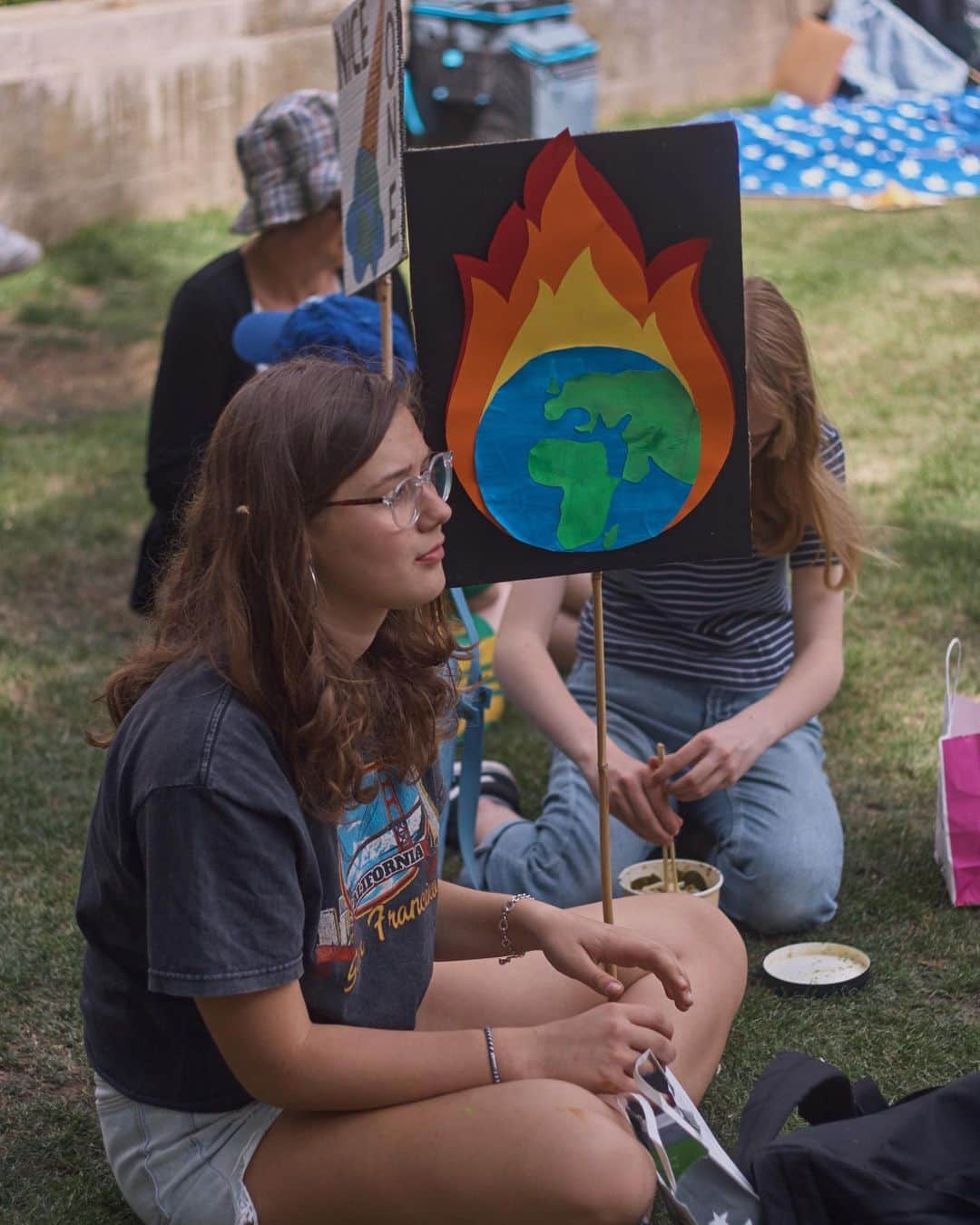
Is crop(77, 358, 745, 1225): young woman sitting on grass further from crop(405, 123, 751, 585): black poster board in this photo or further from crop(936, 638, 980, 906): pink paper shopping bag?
crop(936, 638, 980, 906): pink paper shopping bag

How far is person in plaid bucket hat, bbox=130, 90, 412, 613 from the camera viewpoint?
3604 mm

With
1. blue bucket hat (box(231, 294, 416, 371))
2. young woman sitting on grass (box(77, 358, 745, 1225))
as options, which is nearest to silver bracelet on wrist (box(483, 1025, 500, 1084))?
young woman sitting on grass (box(77, 358, 745, 1225))

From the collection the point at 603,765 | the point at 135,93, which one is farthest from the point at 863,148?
the point at 603,765

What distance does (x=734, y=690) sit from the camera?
292cm

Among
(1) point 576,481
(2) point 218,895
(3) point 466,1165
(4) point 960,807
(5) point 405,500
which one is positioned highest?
(5) point 405,500

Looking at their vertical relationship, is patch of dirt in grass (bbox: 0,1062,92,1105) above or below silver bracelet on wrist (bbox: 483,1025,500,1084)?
below

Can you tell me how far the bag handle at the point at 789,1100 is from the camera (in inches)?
73.2

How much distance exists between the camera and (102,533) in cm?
474

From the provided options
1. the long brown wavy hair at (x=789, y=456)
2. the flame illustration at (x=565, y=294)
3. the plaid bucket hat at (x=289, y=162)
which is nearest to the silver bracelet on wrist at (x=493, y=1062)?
the flame illustration at (x=565, y=294)

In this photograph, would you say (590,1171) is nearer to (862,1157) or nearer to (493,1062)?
(493,1062)

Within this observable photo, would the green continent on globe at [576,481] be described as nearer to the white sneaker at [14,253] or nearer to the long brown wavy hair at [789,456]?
the long brown wavy hair at [789,456]

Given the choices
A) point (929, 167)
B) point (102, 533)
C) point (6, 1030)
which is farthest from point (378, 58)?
point (929, 167)

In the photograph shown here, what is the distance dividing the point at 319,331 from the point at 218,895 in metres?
1.76

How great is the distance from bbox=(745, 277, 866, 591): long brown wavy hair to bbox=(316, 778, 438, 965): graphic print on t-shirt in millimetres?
933
